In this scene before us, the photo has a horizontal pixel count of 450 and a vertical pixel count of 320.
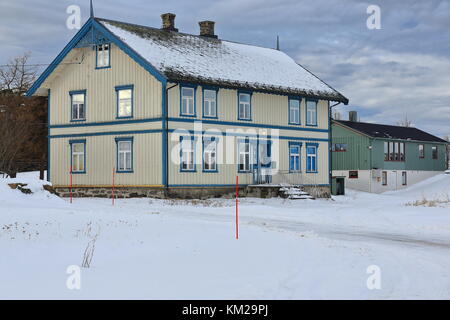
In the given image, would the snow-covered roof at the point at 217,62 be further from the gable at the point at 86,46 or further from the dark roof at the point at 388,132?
the dark roof at the point at 388,132

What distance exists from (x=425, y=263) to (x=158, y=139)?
72.0ft

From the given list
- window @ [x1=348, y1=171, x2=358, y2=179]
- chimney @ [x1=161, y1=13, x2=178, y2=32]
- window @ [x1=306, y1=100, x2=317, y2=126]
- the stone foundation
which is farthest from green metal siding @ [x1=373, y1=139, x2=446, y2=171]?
chimney @ [x1=161, y1=13, x2=178, y2=32]

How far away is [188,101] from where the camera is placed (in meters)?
33.5

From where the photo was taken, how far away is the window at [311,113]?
40.1 metres

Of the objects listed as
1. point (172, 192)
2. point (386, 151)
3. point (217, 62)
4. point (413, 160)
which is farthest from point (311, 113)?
point (413, 160)

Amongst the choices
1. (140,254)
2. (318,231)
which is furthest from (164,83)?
(140,254)

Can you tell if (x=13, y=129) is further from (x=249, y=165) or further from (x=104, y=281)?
(x=104, y=281)

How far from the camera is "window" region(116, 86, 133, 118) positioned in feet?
111

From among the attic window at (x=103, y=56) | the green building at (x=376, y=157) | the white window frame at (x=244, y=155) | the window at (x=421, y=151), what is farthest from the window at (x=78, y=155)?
the window at (x=421, y=151)

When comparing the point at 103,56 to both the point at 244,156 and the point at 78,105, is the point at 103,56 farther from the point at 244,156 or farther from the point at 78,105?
the point at 244,156

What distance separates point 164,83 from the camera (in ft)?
104

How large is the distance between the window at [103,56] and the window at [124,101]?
5.86ft

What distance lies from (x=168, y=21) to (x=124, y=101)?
777cm
